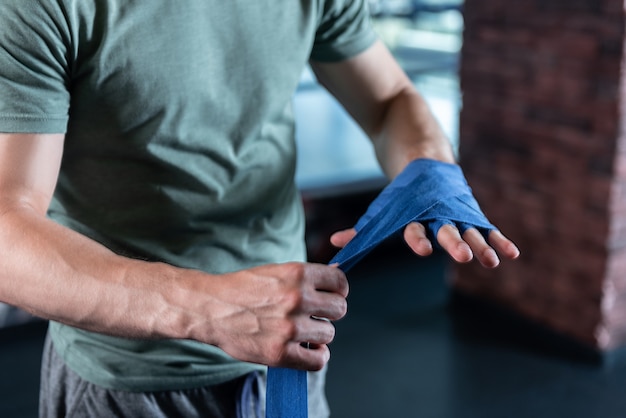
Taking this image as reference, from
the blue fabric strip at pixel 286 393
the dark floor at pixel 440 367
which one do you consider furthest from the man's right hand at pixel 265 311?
the dark floor at pixel 440 367

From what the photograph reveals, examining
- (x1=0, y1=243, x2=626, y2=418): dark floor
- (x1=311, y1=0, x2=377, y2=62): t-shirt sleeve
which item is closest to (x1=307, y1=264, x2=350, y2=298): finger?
(x1=311, y1=0, x2=377, y2=62): t-shirt sleeve

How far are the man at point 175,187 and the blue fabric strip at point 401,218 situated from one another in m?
0.03

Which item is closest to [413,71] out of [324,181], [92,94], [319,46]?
[324,181]

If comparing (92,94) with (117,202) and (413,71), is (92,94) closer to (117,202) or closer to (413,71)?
(117,202)

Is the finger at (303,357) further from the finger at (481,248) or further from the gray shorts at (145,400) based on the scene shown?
the gray shorts at (145,400)

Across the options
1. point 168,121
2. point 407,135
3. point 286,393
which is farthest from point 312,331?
point 407,135

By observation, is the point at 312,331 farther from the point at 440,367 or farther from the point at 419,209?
the point at 440,367

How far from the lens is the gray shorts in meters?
1.15

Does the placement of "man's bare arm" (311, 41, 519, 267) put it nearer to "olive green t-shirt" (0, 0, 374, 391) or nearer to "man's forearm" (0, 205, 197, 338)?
"olive green t-shirt" (0, 0, 374, 391)

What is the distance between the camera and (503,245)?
941 mm

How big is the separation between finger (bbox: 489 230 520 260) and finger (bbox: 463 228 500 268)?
0.01 m

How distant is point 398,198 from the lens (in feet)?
3.46

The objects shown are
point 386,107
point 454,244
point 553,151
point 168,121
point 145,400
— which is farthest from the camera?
point 553,151

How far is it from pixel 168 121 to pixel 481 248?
1.42ft
